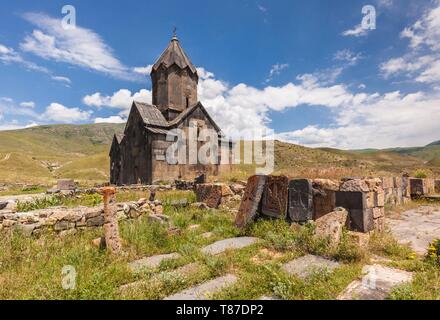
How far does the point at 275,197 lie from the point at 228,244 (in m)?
1.58

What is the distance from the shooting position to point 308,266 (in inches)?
131

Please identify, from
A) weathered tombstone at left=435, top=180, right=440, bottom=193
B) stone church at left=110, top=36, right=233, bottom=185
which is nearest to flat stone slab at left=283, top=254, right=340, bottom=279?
weathered tombstone at left=435, top=180, right=440, bottom=193

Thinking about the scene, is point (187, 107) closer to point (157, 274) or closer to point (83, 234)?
point (83, 234)

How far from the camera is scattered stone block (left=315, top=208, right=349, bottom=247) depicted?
3975mm

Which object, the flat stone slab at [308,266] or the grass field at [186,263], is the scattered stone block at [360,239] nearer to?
the grass field at [186,263]

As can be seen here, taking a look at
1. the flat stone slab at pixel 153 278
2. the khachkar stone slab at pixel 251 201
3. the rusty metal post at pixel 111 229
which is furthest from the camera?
the khachkar stone slab at pixel 251 201

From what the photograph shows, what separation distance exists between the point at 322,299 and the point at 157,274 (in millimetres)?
1952

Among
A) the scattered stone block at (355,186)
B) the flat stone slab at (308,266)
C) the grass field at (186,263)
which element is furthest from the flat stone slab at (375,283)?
the scattered stone block at (355,186)

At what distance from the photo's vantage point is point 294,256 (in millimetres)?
3799

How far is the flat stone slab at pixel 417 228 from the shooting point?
190 inches

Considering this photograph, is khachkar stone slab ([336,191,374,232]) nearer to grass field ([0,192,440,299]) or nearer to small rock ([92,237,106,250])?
grass field ([0,192,440,299])

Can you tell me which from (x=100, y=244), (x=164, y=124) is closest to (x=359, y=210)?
(x=100, y=244)

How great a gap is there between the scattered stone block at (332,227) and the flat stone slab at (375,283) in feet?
2.06

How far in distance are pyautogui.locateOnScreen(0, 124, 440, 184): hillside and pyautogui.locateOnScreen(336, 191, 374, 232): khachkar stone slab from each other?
1429 millimetres
